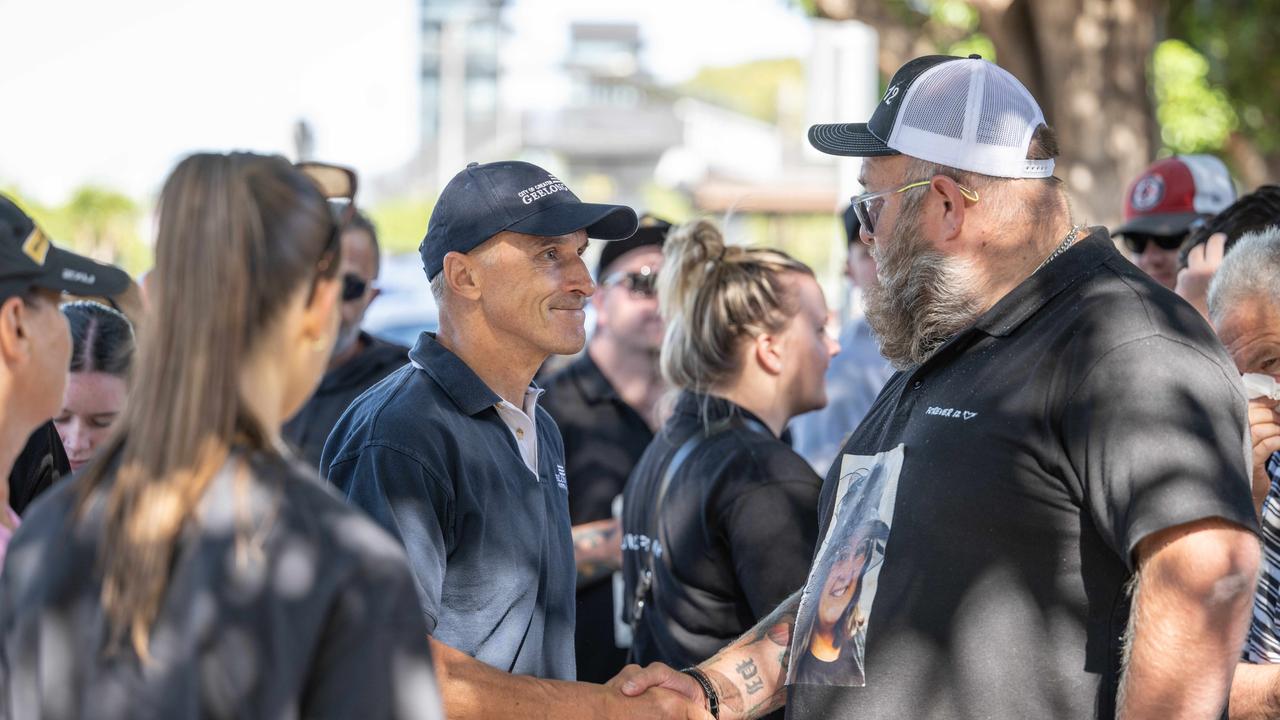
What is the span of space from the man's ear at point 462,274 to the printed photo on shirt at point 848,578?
3.24 ft

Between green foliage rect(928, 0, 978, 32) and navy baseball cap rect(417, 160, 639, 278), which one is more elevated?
green foliage rect(928, 0, 978, 32)

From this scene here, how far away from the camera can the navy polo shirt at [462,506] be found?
2771 millimetres

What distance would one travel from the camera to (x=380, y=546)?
170 centimetres

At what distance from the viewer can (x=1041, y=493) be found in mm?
2439

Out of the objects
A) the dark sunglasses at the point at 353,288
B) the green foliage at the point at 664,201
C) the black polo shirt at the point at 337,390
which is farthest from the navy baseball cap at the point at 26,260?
the green foliage at the point at 664,201

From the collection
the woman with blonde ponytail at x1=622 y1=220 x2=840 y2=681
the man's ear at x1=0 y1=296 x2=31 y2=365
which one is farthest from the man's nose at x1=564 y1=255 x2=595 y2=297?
the man's ear at x1=0 y1=296 x2=31 y2=365

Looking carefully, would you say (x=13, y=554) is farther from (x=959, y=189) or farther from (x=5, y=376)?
→ (x=959, y=189)

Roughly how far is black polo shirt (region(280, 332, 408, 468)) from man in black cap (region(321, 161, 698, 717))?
2.39 m

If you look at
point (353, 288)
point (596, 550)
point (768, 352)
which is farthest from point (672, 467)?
point (353, 288)

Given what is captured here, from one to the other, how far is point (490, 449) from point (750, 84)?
340ft

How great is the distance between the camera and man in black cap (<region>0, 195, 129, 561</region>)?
6.69 feet

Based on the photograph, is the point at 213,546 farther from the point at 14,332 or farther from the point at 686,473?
the point at 686,473

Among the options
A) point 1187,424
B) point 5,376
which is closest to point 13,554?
point 5,376

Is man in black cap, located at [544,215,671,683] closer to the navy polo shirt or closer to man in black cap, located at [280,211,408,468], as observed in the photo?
man in black cap, located at [280,211,408,468]
